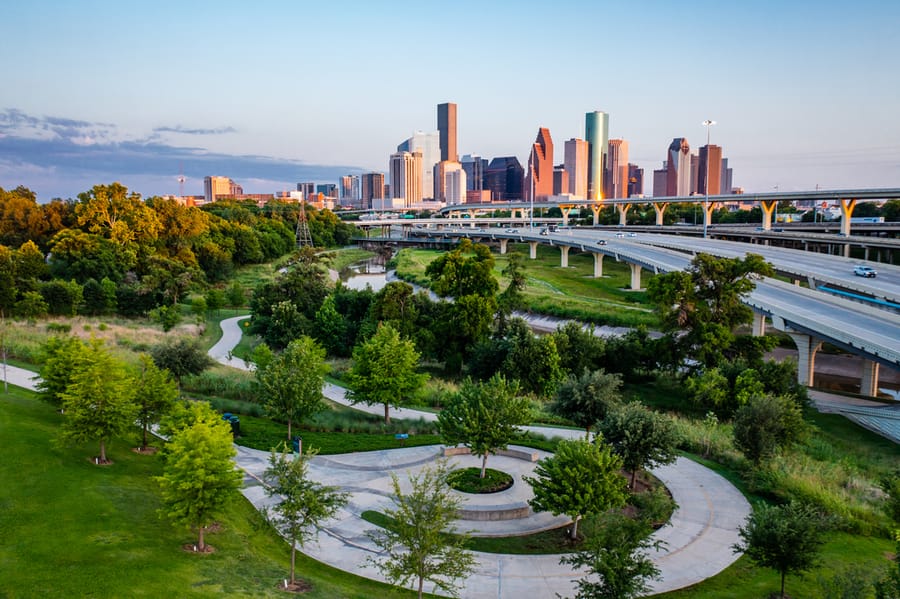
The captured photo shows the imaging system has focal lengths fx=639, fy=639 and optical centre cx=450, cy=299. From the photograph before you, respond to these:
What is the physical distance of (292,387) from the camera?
2608 cm

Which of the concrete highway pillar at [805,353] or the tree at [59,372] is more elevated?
the tree at [59,372]

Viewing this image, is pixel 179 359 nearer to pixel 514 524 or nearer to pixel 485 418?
pixel 485 418

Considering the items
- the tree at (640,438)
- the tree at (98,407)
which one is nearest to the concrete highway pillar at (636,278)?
the tree at (640,438)

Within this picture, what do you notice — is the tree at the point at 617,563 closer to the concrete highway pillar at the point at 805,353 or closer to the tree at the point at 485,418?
the tree at the point at 485,418

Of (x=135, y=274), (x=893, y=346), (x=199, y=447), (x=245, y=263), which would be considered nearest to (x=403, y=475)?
(x=199, y=447)

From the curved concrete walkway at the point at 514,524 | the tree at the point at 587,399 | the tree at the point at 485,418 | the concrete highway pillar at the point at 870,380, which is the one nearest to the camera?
the curved concrete walkway at the point at 514,524

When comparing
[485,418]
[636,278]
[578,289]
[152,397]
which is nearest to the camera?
[485,418]

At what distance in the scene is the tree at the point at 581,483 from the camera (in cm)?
1775

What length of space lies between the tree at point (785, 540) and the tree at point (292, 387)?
1719 centimetres

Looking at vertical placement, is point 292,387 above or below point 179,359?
below

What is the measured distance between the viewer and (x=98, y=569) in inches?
560

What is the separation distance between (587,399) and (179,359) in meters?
19.2

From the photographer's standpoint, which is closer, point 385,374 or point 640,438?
point 640,438

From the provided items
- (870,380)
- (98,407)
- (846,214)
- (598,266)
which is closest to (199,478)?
(98,407)
